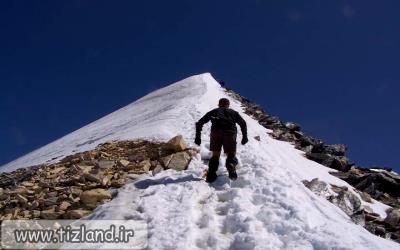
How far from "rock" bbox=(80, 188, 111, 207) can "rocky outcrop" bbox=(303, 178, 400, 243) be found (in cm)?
582

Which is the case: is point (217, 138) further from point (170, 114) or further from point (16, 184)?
point (170, 114)

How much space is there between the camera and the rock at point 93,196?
11.1 meters

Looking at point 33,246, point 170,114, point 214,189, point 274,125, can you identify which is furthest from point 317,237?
point 274,125

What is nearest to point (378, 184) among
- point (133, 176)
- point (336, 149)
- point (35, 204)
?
point (336, 149)

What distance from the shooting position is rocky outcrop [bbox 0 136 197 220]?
11148 millimetres

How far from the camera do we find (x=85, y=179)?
12.5m

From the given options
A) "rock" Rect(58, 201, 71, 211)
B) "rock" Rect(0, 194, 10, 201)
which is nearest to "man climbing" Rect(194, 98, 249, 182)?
"rock" Rect(58, 201, 71, 211)

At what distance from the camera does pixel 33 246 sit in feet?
30.8

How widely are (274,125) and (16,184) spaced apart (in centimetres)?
1583

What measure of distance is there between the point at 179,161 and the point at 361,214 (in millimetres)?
4833

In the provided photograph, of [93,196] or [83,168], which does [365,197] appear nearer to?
[83,168]

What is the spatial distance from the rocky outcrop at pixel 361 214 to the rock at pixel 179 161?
Result: 3489 millimetres

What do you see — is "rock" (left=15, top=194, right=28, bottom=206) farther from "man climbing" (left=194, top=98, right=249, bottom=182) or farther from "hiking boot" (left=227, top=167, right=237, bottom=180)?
"hiking boot" (left=227, top=167, right=237, bottom=180)

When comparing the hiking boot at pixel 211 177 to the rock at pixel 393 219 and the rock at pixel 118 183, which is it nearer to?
the rock at pixel 118 183
